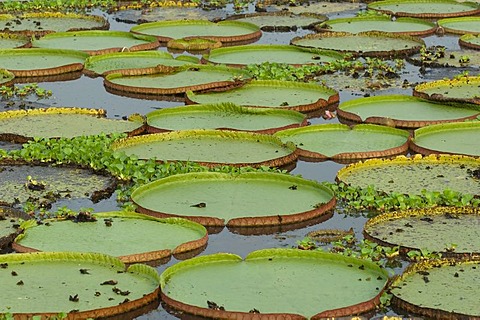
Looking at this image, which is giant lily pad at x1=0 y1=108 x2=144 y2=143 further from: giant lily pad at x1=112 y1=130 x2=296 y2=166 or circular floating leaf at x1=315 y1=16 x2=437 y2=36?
circular floating leaf at x1=315 y1=16 x2=437 y2=36

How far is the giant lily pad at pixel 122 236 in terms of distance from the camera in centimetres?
660

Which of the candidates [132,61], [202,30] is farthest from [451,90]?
[202,30]

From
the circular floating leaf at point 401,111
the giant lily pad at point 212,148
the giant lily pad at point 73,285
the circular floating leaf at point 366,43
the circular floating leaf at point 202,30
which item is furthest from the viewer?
the circular floating leaf at point 202,30

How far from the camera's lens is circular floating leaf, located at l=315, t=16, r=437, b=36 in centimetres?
1327

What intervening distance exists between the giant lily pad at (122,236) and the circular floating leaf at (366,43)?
5369 mm

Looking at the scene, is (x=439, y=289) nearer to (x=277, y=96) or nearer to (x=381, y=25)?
(x=277, y=96)

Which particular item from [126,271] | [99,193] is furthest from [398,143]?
[126,271]

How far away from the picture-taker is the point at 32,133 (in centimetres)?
897

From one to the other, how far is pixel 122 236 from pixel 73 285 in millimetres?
786

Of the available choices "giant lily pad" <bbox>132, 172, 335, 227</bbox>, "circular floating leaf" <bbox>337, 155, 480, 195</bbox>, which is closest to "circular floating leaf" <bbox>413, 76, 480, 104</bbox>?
"circular floating leaf" <bbox>337, 155, 480, 195</bbox>

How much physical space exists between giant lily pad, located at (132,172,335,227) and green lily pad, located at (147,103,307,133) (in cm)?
130

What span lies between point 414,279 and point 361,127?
305cm

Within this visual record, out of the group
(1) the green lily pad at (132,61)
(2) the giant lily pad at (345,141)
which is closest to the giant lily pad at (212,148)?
(2) the giant lily pad at (345,141)

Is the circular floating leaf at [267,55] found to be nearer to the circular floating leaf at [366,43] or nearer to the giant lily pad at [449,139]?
the circular floating leaf at [366,43]
